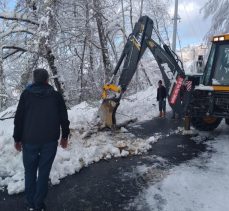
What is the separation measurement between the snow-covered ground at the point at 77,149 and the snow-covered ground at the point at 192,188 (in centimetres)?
125

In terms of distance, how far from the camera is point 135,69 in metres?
11.3

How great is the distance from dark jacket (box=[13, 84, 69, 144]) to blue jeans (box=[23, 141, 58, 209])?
107 millimetres

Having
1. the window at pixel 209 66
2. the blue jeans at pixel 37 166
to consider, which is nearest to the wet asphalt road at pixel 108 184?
the blue jeans at pixel 37 166

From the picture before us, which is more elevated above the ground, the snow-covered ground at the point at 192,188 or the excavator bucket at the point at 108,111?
the excavator bucket at the point at 108,111

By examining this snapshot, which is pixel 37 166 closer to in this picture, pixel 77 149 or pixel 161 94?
pixel 77 149

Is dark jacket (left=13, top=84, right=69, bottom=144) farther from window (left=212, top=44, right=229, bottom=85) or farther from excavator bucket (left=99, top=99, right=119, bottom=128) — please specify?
window (left=212, top=44, right=229, bottom=85)

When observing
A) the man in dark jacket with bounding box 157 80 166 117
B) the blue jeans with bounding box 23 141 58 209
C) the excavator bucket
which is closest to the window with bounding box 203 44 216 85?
the excavator bucket

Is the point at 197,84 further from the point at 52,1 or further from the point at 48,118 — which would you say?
the point at 48,118

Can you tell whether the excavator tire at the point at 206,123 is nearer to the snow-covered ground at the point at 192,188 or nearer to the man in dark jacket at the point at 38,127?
the snow-covered ground at the point at 192,188

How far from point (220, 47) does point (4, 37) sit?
906 centimetres

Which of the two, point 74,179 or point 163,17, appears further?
point 163,17

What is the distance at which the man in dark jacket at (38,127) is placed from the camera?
4.97 meters

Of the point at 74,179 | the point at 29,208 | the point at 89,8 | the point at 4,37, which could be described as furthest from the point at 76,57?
the point at 29,208

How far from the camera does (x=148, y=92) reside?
1970 cm
